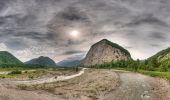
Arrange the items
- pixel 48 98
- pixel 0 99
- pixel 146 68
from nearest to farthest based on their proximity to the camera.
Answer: pixel 0 99 < pixel 48 98 < pixel 146 68

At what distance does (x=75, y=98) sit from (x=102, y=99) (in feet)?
18.3

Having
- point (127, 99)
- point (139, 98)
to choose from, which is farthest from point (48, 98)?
point (139, 98)

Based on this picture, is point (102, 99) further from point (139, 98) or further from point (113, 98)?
point (139, 98)

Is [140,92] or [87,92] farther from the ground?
[87,92]

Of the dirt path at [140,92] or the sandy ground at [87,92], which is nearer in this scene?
the sandy ground at [87,92]

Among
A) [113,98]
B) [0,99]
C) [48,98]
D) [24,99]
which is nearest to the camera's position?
[0,99]

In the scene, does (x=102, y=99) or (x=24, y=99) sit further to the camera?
(x=102, y=99)

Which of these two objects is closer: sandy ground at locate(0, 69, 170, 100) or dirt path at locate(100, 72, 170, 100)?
sandy ground at locate(0, 69, 170, 100)

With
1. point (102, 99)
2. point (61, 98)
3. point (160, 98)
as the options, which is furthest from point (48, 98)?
point (160, 98)

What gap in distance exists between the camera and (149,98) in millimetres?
55156

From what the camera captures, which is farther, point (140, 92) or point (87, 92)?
point (140, 92)

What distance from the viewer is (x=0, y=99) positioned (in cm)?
4153

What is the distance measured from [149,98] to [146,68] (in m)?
125

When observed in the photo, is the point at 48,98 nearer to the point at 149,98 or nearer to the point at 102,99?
the point at 102,99
